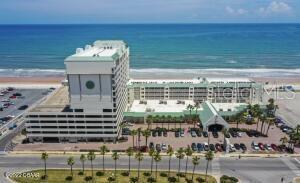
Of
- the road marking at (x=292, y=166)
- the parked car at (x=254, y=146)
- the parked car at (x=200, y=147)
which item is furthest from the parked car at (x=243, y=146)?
the parked car at (x=200, y=147)

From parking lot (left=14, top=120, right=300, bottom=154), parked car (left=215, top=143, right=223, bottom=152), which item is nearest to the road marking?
parking lot (left=14, top=120, right=300, bottom=154)

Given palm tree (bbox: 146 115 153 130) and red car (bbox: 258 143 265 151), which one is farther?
palm tree (bbox: 146 115 153 130)

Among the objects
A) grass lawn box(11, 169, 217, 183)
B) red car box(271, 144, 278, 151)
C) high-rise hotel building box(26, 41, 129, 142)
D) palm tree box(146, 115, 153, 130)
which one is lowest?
grass lawn box(11, 169, 217, 183)

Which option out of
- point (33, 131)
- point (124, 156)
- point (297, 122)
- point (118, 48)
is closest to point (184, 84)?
point (118, 48)

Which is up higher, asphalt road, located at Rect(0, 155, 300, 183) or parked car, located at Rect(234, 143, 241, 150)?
parked car, located at Rect(234, 143, 241, 150)

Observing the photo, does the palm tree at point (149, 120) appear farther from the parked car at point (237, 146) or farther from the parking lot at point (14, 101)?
the parking lot at point (14, 101)

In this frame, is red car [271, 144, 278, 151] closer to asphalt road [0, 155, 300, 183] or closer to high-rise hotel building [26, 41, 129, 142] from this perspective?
asphalt road [0, 155, 300, 183]

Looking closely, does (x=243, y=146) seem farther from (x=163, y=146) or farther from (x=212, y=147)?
(x=163, y=146)

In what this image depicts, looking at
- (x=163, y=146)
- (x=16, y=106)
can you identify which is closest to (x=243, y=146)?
(x=163, y=146)

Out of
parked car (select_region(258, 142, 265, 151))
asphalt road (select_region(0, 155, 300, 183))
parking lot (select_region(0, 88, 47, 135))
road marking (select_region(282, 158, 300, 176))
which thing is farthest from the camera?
parking lot (select_region(0, 88, 47, 135))
